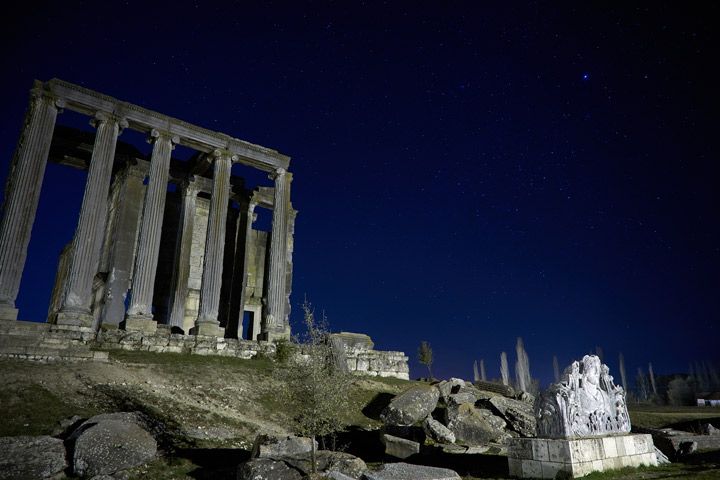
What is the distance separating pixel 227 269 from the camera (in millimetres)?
36000

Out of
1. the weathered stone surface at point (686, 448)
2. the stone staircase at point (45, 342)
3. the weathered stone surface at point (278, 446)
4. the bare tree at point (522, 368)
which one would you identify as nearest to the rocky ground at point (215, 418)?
the weathered stone surface at point (686, 448)

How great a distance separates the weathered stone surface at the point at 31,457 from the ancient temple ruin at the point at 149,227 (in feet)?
43.2

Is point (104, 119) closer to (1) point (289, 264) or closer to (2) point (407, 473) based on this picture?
(1) point (289, 264)

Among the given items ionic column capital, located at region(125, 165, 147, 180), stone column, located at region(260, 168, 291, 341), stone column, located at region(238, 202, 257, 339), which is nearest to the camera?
stone column, located at region(260, 168, 291, 341)

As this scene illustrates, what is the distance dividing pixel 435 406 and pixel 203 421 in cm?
977

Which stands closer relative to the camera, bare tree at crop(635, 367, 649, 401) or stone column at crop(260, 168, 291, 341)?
stone column at crop(260, 168, 291, 341)

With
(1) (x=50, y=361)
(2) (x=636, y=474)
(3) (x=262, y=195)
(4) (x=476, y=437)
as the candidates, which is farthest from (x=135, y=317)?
(2) (x=636, y=474)

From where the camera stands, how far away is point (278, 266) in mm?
32000

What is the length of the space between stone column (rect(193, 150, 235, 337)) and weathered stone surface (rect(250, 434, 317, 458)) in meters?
17.1

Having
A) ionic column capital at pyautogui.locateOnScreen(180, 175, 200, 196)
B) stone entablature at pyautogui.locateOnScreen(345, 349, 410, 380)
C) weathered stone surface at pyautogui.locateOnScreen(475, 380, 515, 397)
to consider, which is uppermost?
ionic column capital at pyautogui.locateOnScreen(180, 175, 200, 196)

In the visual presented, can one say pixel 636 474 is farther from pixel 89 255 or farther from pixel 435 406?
pixel 89 255

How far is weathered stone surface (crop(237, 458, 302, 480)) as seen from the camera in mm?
9023

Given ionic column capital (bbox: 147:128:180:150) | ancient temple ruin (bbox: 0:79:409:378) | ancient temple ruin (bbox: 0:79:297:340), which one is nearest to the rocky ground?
ancient temple ruin (bbox: 0:79:409:378)

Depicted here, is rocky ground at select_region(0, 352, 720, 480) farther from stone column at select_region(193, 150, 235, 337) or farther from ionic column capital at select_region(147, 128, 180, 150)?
ionic column capital at select_region(147, 128, 180, 150)
